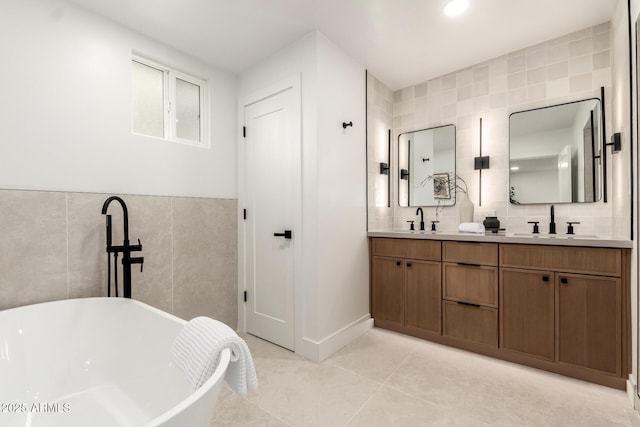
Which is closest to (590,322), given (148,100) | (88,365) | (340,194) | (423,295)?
(423,295)

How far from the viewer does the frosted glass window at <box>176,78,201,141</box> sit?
2.52 m

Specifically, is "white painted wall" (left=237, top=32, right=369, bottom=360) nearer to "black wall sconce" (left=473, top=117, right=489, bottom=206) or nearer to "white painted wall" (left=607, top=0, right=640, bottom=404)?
"black wall sconce" (left=473, top=117, right=489, bottom=206)

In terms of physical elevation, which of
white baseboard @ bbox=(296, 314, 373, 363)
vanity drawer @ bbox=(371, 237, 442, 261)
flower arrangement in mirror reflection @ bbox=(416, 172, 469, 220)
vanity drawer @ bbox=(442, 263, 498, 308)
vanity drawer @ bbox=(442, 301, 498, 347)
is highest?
flower arrangement in mirror reflection @ bbox=(416, 172, 469, 220)

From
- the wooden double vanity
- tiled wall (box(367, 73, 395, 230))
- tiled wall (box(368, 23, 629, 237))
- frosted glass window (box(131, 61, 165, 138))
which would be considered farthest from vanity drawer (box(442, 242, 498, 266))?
frosted glass window (box(131, 61, 165, 138))

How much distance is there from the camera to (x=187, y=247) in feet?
8.01

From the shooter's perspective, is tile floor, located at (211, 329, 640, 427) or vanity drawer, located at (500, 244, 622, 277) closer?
tile floor, located at (211, 329, 640, 427)

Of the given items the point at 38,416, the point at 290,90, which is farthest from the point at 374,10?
the point at 38,416

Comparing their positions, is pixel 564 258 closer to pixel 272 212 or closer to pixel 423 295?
pixel 423 295

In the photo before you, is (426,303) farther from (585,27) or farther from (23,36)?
(23,36)

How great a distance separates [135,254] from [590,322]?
3.28 meters

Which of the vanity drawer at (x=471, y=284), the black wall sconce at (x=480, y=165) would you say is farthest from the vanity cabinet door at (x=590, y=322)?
the black wall sconce at (x=480, y=165)

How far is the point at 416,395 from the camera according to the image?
1767 millimetres

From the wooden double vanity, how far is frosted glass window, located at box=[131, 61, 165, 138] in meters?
2.27

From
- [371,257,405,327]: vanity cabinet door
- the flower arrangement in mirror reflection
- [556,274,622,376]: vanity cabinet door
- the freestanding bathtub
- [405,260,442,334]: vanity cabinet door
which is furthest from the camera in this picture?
the flower arrangement in mirror reflection
